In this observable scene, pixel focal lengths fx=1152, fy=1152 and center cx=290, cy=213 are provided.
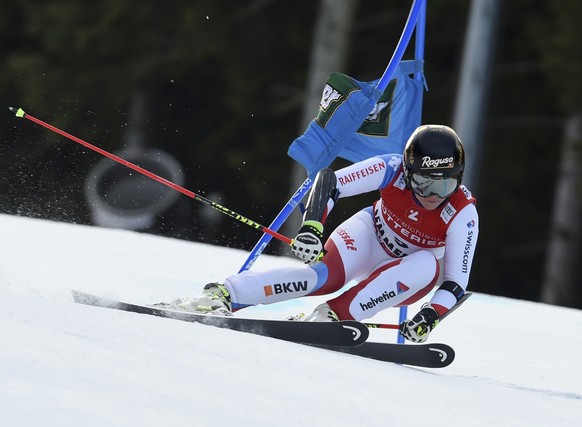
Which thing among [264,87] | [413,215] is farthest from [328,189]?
[264,87]

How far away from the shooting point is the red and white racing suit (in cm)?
508

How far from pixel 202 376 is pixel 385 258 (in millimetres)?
2003

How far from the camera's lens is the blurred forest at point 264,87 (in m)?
16.2

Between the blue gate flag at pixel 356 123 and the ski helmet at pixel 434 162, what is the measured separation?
82 centimetres

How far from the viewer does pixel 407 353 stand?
4.98 m

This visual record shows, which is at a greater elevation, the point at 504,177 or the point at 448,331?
the point at 504,177

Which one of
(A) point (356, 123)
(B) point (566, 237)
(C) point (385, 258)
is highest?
(B) point (566, 237)

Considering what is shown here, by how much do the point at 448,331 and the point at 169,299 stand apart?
1729 millimetres

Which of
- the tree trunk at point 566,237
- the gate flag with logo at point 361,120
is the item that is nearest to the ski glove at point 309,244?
the gate flag with logo at point 361,120

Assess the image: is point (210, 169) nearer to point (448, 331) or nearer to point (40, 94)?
point (40, 94)

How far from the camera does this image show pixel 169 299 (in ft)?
20.1

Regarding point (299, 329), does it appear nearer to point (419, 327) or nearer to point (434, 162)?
point (419, 327)

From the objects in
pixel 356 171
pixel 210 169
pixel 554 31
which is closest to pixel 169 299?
pixel 356 171

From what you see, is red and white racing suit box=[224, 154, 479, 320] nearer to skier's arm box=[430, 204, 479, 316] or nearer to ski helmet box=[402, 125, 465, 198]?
skier's arm box=[430, 204, 479, 316]
